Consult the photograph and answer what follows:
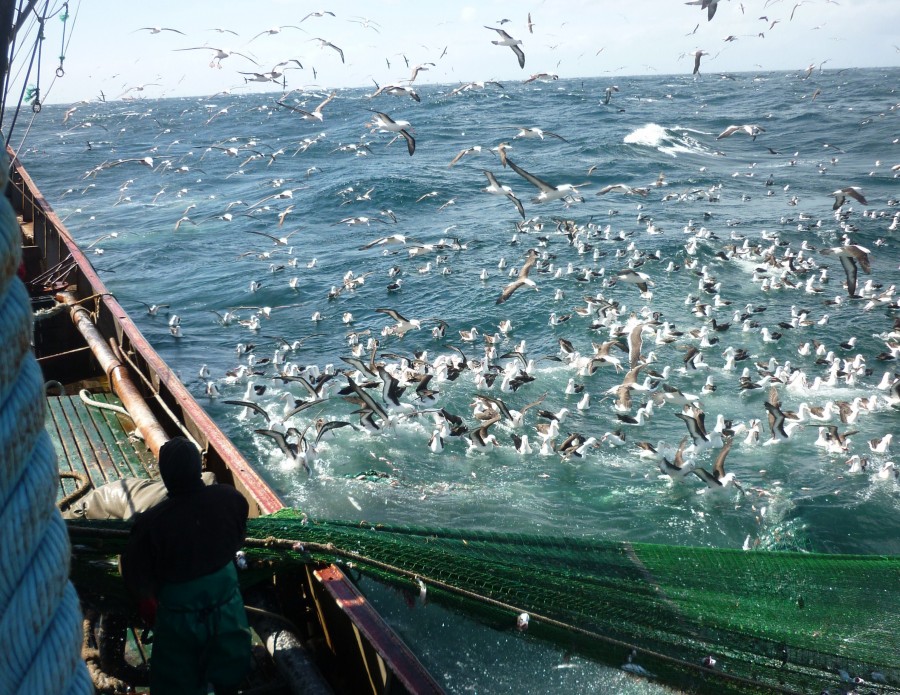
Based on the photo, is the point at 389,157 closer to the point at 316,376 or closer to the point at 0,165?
the point at 316,376

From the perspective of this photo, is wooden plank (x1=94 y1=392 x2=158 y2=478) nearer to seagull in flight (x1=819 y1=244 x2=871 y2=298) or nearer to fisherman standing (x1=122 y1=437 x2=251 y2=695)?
fisherman standing (x1=122 y1=437 x2=251 y2=695)

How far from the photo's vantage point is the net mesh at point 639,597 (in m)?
4.51

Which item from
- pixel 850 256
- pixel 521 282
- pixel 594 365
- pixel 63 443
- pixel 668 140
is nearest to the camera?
pixel 63 443

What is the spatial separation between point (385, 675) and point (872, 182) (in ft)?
126

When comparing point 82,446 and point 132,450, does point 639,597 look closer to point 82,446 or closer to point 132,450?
point 132,450

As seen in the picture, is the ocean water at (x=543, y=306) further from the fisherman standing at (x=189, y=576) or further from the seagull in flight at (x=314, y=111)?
the seagull in flight at (x=314, y=111)

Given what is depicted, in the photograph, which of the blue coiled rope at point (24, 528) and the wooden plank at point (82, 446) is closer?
the blue coiled rope at point (24, 528)

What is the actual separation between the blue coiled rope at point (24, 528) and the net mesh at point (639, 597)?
3.18 meters

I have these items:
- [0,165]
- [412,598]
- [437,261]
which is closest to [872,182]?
[437,261]

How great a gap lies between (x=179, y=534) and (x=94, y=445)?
491 centimetres

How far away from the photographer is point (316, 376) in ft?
49.7

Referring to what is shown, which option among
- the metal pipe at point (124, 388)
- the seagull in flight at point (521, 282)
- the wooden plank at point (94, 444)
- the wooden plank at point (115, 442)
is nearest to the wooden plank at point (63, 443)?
the wooden plank at point (94, 444)

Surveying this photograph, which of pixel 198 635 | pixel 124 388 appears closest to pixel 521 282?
pixel 124 388

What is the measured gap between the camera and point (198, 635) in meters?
3.58
